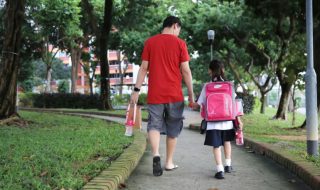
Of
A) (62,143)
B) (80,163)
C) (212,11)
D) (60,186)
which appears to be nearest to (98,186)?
(60,186)

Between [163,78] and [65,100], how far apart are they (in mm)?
29215

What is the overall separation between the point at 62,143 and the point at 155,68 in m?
2.49

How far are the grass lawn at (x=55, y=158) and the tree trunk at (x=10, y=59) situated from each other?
13.6 feet

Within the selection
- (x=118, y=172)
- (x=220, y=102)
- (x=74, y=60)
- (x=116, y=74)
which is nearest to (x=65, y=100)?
(x=74, y=60)

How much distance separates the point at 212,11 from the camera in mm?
27766

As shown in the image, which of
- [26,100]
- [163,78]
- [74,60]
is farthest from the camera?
[26,100]

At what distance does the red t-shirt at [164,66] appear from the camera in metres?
6.10

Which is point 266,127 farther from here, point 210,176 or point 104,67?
point 104,67

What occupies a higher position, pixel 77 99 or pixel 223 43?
pixel 223 43

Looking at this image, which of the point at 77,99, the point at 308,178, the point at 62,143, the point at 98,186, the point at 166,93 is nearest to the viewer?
the point at 98,186

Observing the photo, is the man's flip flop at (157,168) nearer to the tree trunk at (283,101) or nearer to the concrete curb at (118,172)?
the concrete curb at (118,172)

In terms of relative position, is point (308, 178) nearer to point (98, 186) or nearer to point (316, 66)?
point (98, 186)

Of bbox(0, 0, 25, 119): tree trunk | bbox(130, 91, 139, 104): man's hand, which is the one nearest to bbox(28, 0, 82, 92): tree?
bbox(0, 0, 25, 119): tree trunk

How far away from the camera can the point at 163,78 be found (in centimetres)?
609
